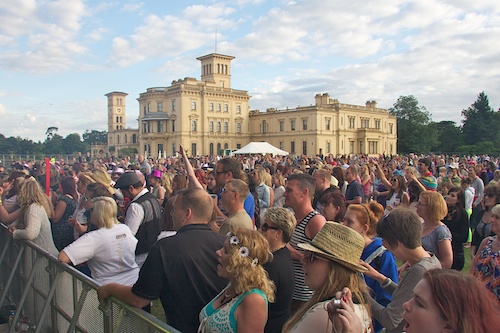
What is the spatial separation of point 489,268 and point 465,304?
7.53ft

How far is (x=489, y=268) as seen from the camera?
11.7 feet

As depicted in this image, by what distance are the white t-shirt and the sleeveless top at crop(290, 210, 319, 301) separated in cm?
163

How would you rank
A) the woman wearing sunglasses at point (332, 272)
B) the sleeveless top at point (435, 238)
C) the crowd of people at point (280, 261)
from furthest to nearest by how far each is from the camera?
1. the sleeveless top at point (435, 238)
2. the woman wearing sunglasses at point (332, 272)
3. the crowd of people at point (280, 261)

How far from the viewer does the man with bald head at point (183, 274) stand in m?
2.80

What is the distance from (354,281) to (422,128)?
298 ft

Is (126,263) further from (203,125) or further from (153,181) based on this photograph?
(203,125)

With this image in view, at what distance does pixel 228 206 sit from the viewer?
4590 mm

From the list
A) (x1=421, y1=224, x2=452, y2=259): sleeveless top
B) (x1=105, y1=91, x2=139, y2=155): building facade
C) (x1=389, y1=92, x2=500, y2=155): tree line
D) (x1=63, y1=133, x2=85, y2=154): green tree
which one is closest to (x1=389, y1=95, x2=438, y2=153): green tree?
(x1=389, y1=92, x2=500, y2=155): tree line

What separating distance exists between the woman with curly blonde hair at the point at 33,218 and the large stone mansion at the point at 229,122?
6671 cm

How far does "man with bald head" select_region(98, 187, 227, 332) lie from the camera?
9.19ft

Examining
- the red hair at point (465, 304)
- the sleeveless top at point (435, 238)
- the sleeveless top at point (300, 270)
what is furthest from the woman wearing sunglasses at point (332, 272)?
the sleeveless top at point (435, 238)

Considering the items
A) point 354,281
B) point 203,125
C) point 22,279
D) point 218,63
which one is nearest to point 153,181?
point 22,279

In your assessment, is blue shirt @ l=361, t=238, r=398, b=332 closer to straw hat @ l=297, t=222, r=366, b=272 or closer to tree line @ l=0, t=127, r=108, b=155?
straw hat @ l=297, t=222, r=366, b=272

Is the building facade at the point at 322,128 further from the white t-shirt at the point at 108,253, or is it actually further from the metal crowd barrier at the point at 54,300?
the white t-shirt at the point at 108,253
